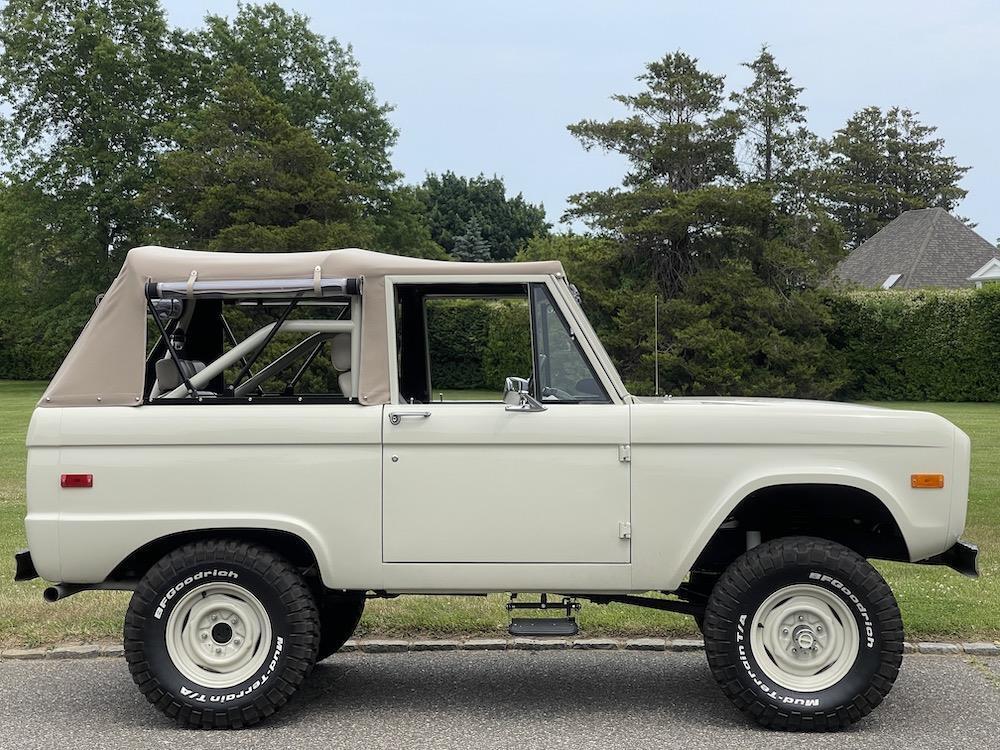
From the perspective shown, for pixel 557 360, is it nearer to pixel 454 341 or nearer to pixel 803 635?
pixel 454 341

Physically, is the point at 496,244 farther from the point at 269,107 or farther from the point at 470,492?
the point at 470,492

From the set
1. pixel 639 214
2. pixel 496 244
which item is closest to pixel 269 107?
pixel 639 214

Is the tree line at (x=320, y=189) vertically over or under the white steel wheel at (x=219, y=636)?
over

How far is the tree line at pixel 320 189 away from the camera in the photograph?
3438 cm

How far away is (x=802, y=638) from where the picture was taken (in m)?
5.00

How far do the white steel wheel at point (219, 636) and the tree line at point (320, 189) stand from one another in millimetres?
27611

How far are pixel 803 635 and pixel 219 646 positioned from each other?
2.69 metres

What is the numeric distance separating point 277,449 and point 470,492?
91cm

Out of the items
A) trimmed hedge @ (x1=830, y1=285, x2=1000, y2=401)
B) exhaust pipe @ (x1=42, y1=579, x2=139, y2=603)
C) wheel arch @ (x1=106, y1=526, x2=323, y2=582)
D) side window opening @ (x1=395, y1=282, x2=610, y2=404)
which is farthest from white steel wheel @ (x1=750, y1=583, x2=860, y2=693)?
trimmed hedge @ (x1=830, y1=285, x2=1000, y2=401)

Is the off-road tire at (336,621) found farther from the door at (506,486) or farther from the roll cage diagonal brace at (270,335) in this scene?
the roll cage diagonal brace at (270,335)

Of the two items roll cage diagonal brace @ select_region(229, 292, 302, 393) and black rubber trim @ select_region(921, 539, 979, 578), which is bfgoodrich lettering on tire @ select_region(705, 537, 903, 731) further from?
roll cage diagonal brace @ select_region(229, 292, 302, 393)

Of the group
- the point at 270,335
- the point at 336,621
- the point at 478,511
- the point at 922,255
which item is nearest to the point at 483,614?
the point at 336,621

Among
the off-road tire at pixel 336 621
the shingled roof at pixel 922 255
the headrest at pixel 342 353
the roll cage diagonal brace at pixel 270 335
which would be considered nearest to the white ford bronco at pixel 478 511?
the headrest at pixel 342 353

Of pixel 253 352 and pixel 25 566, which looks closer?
pixel 25 566
